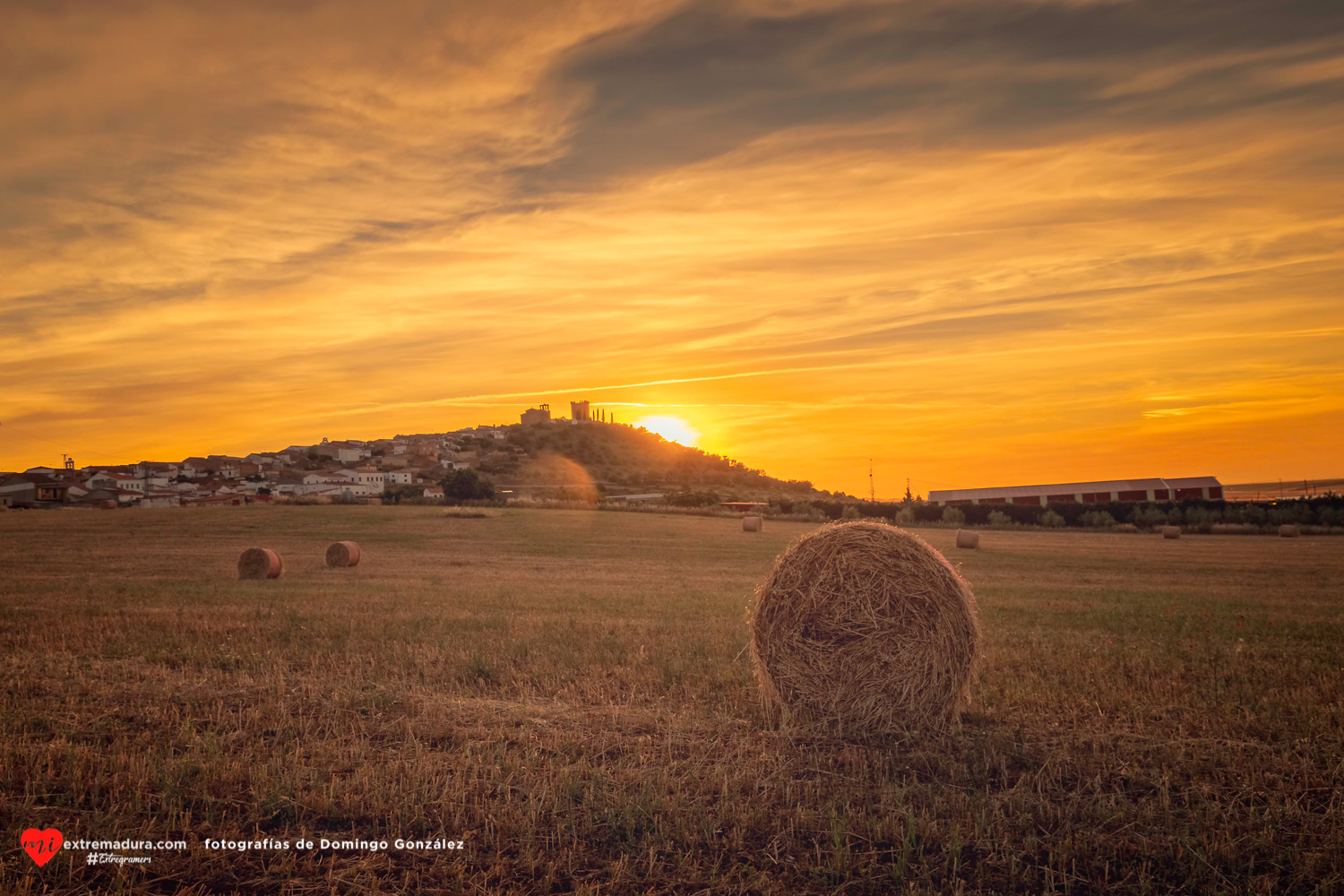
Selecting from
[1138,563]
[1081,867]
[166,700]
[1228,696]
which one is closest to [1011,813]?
[1081,867]

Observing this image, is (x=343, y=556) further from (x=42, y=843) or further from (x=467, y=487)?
(x=467, y=487)

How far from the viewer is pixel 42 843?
211 inches

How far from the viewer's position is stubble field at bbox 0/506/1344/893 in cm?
532

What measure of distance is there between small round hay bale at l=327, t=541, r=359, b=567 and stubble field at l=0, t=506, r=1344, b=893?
36.9 ft

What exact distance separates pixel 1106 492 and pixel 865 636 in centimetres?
9114

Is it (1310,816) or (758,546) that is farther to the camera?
(758,546)

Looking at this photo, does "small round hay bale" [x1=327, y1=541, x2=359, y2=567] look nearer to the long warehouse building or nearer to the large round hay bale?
the large round hay bale

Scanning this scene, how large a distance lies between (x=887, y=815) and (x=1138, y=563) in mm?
28968

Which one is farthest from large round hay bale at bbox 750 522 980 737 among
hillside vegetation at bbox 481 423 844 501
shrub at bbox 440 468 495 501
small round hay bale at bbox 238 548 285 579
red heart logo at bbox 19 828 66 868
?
hillside vegetation at bbox 481 423 844 501

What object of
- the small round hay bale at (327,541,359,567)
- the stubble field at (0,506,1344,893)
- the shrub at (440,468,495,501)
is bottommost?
the stubble field at (0,506,1344,893)

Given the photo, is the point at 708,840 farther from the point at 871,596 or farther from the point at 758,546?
the point at 758,546

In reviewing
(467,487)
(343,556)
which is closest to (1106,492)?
(467,487)

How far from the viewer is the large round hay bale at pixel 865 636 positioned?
8.87m

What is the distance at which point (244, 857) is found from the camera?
5352mm
